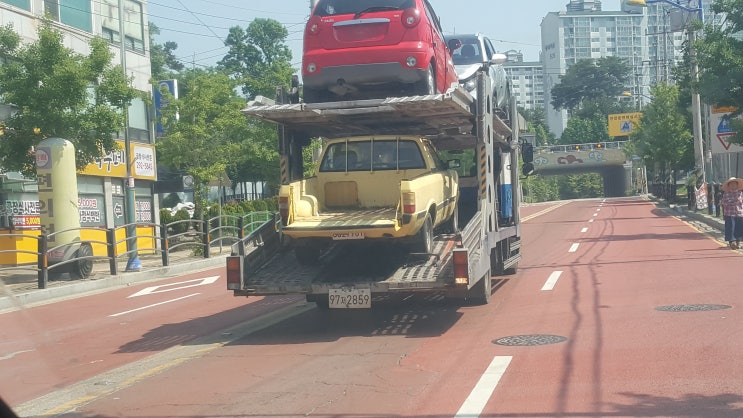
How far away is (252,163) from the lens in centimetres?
4716

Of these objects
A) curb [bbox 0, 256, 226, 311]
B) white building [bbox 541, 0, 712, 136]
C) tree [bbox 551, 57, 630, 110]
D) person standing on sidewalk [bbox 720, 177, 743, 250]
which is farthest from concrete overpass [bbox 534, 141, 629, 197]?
white building [bbox 541, 0, 712, 136]

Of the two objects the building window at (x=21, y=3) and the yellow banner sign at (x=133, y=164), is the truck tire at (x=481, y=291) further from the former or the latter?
the yellow banner sign at (x=133, y=164)

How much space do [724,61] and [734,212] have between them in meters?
5.70

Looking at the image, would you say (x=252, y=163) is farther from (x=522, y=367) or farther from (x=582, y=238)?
(x=522, y=367)

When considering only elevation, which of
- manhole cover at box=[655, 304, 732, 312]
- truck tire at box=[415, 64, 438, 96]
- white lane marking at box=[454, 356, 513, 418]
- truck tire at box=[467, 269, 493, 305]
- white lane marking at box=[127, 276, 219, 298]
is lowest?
white lane marking at box=[127, 276, 219, 298]

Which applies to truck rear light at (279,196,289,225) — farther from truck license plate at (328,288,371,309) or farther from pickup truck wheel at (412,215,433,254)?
pickup truck wheel at (412,215,433,254)

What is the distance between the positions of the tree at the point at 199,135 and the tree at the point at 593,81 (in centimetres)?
10907

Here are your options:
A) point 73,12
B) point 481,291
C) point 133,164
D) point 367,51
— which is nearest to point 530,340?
point 481,291

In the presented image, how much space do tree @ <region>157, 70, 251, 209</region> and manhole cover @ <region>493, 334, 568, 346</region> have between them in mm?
21050

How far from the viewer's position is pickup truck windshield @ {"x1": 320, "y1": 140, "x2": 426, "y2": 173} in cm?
1157

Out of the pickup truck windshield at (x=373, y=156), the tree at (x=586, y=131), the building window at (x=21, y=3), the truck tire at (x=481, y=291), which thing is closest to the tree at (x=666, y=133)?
the building window at (x=21, y=3)

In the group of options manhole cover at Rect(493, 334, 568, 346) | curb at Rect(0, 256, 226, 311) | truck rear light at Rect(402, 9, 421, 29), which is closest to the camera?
manhole cover at Rect(493, 334, 568, 346)

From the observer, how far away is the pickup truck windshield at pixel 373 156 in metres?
11.6

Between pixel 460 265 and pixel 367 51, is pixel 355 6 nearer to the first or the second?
pixel 367 51
